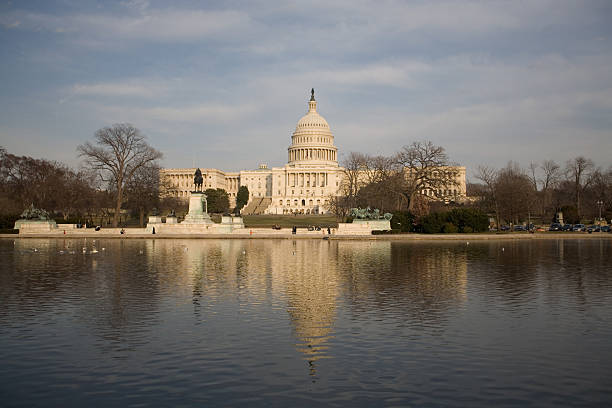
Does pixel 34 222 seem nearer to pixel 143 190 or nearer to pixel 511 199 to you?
pixel 143 190

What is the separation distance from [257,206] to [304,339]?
138021 millimetres

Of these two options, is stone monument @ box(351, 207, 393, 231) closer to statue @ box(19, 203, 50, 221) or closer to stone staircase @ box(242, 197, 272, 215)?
statue @ box(19, 203, 50, 221)

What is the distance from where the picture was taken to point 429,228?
5597 cm

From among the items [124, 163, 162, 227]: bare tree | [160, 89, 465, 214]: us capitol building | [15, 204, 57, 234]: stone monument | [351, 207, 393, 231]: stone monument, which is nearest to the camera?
[351, 207, 393, 231]: stone monument

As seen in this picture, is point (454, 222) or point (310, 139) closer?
point (454, 222)

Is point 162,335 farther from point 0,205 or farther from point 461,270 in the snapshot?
point 0,205

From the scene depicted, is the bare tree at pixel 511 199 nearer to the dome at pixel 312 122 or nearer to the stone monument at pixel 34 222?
the stone monument at pixel 34 222

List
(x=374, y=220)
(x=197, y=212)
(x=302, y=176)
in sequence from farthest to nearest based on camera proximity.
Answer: (x=302, y=176) → (x=197, y=212) → (x=374, y=220)

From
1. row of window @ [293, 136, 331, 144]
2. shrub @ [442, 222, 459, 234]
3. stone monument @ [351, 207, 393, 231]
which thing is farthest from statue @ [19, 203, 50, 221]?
row of window @ [293, 136, 331, 144]

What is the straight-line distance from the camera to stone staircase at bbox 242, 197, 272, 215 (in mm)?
142475

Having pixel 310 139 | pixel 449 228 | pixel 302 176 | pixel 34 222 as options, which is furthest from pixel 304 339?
pixel 310 139

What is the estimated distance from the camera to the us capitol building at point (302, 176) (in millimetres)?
155125

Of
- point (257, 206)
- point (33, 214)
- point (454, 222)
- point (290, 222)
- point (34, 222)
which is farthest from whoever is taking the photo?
point (257, 206)

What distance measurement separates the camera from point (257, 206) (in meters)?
149
